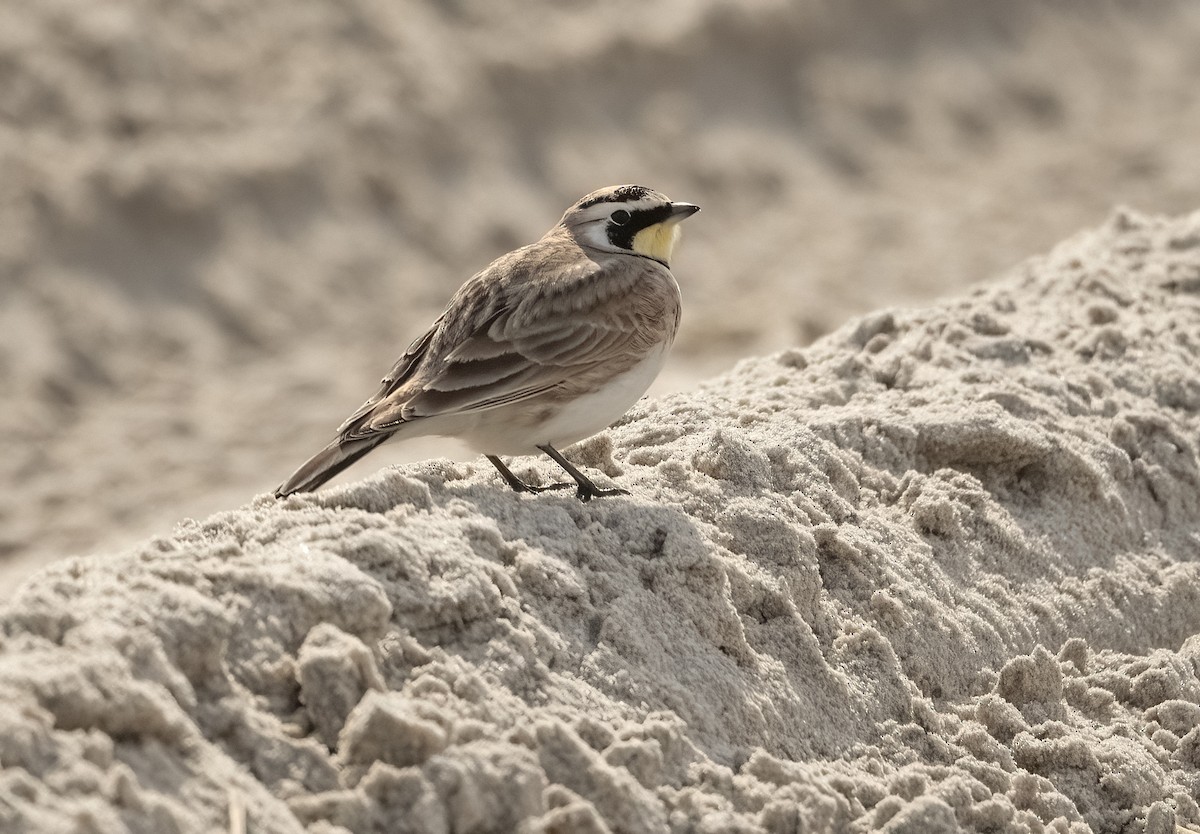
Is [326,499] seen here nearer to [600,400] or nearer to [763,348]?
[600,400]

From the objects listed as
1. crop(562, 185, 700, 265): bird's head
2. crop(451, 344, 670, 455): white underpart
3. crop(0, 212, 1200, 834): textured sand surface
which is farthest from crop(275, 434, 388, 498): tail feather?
crop(562, 185, 700, 265): bird's head

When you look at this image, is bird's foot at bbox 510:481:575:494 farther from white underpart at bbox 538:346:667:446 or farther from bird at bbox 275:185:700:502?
white underpart at bbox 538:346:667:446

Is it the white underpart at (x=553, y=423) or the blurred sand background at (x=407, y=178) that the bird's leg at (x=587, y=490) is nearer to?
the white underpart at (x=553, y=423)

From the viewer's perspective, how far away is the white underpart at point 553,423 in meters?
5.43

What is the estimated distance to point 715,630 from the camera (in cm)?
479

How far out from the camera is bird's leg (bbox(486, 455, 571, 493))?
5.38 meters

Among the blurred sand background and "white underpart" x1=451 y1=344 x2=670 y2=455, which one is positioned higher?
the blurred sand background

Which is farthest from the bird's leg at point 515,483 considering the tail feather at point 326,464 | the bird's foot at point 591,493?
the tail feather at point 326,464

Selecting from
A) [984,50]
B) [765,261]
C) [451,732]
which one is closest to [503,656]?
[451,732]

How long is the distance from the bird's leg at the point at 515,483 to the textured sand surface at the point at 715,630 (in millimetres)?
74

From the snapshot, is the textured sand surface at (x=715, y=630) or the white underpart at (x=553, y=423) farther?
the white underpart at (x=553, y=423)

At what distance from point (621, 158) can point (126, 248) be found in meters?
4.76

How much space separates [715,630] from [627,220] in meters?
→ 2.04

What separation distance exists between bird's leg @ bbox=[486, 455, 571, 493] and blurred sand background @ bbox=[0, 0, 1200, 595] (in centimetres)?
444
